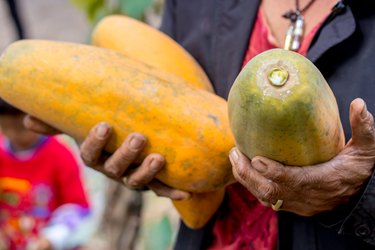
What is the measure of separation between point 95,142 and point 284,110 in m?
0.50

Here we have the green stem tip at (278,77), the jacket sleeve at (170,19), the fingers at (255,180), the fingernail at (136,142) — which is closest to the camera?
the green stem tip at (278,77)

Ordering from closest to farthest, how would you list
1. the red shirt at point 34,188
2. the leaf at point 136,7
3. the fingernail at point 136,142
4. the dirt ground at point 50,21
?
the fingernail at point 136,142 < the leaf at point 136,7 < the red shirt at point 34,188 < the dirt ground at point 50,21

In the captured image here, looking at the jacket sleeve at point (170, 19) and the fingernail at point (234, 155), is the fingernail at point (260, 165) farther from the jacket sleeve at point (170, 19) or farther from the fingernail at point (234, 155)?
the jacket sleeve at point (170, 19)

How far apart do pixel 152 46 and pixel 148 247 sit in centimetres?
145

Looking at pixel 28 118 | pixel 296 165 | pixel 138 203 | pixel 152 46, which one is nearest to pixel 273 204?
pixel 296 165

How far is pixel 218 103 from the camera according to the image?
142 cm

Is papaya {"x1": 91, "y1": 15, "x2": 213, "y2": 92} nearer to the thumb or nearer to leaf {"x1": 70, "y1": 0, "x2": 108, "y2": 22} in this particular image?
the thumb

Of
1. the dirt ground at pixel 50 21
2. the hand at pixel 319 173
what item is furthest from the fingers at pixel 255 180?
the dirt ground at pixel 50 21

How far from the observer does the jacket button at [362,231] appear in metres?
1.27

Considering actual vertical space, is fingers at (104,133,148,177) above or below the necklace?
below

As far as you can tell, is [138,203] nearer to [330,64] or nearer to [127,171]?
[127,171]

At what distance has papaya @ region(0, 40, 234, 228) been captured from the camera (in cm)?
140

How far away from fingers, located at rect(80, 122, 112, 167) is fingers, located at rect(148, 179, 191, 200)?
0.43 feet

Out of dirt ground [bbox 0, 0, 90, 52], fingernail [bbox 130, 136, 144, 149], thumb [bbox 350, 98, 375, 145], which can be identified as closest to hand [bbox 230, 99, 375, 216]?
thumb [bbox 350, 98, 375, 145]
